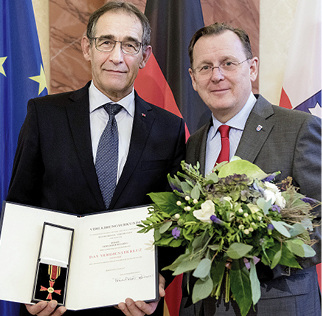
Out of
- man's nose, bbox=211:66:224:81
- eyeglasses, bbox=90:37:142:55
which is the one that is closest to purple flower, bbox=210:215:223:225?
man's nose, bbox=211:66:224:81

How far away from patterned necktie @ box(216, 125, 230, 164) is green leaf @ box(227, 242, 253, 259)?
708 millimetres

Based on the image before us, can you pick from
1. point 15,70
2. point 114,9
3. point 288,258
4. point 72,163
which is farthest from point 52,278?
point 15,70

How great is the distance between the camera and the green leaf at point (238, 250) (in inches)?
63.1

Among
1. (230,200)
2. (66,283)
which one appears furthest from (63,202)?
(230,200)

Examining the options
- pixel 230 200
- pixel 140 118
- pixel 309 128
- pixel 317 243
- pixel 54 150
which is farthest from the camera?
pixel 140 118

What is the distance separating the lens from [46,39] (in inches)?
135

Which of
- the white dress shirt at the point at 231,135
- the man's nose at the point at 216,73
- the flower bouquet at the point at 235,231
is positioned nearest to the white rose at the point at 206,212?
the flower bouquet at the point at 235,231

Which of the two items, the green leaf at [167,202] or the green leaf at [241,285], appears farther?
the green leaf at [167,202]

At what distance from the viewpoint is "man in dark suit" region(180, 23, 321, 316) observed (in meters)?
1.98

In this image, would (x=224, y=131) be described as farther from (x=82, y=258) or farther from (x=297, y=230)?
(x=82, y=258)

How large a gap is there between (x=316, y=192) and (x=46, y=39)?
2.26 meters

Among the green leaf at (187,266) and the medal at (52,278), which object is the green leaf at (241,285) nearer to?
the green leaf at (187,266)

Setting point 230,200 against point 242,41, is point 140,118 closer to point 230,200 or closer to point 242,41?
point 242,41

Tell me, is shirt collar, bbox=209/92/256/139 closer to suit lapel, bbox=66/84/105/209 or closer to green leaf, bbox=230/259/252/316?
suit lapel, bbox=66/84/105/209
